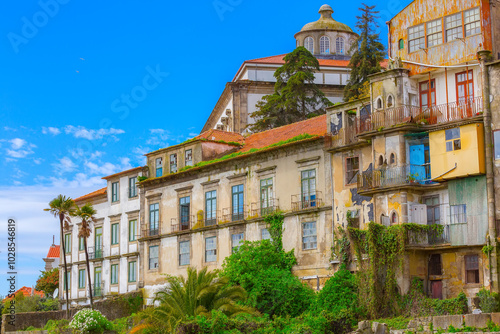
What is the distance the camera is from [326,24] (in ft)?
241

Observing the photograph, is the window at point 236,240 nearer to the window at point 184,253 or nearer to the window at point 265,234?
the window at point 265,234

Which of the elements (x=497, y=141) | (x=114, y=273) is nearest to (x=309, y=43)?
(x=114, y=273)

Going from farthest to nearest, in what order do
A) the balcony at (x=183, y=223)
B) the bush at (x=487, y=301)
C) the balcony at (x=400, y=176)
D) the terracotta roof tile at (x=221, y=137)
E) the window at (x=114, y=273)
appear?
the window at (x=114, y=273)
the terracotta roof tile at (x=221, y=137)
the balcony at (x=183, y=223)
the balcony at (x=400, y=176)
the bush at (x=487, y=301)

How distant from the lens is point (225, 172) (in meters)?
46.4

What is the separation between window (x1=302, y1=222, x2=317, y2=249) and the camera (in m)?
40.3

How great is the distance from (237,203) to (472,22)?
16563 millimetres

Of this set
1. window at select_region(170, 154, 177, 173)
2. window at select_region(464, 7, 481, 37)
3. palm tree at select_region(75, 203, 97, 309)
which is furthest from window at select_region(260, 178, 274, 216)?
palm tree at select_region(75, 203, 97, 309)

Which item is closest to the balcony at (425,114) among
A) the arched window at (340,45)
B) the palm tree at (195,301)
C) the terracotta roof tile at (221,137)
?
the palm tree at (195,301)

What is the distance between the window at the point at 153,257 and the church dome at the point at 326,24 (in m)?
29.9

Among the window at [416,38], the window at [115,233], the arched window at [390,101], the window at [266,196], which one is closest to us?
the arched window at [390,101]

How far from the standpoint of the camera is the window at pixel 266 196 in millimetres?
43156

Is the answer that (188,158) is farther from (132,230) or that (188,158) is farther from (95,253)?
(95,253)

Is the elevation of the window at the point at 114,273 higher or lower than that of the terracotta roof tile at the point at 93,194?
lower

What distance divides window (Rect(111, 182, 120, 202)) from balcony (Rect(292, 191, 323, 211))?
18.0m
